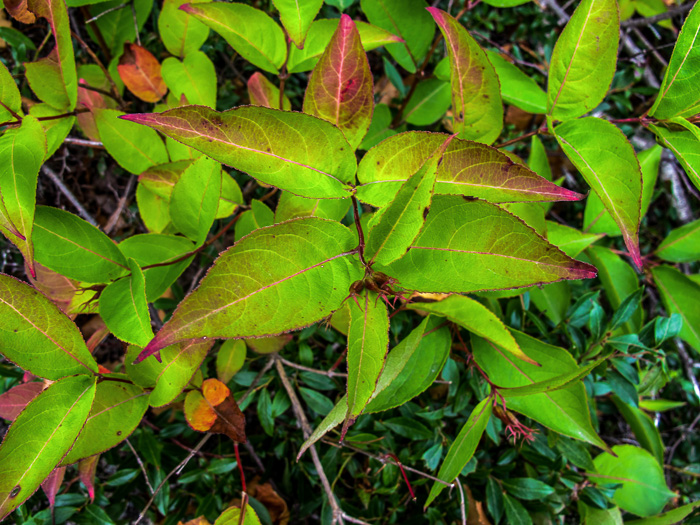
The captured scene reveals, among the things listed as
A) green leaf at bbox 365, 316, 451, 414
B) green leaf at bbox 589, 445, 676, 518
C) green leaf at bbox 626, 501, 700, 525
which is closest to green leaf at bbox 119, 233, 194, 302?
green leaf at bbox 365, 316, 451, 414

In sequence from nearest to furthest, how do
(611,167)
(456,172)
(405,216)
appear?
(405,216) → (456,172) → (611,167)

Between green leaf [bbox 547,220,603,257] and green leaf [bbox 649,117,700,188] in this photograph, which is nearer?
green leaf [bbox 649,117,700,188]

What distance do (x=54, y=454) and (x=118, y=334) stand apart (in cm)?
27

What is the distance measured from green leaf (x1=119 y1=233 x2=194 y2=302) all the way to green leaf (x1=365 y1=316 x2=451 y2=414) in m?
0.68

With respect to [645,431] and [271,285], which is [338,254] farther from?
[645,431]

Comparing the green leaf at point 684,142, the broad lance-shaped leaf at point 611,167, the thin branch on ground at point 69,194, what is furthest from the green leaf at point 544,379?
the thin branch on ground at point 69,194

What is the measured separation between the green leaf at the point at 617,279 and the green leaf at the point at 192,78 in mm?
1599

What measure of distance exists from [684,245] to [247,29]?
71.5 inches

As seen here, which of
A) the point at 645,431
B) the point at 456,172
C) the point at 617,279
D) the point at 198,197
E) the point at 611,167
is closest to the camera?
the point at 456,172

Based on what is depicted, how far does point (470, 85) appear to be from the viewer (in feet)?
3.61

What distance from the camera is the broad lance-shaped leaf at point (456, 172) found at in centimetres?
80

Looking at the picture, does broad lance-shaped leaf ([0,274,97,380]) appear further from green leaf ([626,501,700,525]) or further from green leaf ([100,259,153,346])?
green leaf ([626,501,700,525])

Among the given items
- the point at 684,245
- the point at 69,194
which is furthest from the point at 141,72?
the point at 684,245

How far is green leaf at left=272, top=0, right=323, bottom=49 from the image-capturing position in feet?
3.79
